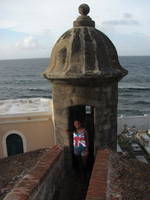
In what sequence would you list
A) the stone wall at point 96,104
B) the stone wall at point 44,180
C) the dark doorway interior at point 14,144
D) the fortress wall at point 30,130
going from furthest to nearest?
the dark doorway interior at point 14,144 < the fortress wall at point 30,130 < the stone wall at point 96,104 < the stone wall at point 44,180

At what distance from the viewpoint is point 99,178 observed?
4.81 m

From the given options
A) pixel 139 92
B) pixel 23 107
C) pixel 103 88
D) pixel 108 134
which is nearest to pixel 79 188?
pixel 108 134

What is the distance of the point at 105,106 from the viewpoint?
5.93 m

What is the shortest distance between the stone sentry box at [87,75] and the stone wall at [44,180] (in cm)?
77

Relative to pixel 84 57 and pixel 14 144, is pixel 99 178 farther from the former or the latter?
pixel 14 144

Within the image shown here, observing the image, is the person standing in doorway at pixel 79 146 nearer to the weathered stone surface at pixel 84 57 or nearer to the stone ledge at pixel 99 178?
the stone ledge at pixel 99 178

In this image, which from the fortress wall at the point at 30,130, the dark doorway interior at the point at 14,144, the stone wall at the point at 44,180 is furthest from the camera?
the dark doorway interior at the point at 14,144

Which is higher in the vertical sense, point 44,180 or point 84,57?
point 84,57

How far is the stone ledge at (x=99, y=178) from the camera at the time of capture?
438cm

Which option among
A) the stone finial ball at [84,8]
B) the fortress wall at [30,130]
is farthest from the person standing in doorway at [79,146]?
the fortress wall at [30,130]

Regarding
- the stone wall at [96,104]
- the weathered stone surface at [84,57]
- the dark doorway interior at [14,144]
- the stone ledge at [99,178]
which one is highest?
the weathered stone surface at [84,57]

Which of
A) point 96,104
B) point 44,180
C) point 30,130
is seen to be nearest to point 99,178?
point 44,180

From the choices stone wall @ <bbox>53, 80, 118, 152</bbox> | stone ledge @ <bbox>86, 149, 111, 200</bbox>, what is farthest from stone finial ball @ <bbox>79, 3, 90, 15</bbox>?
stone ledge @ <bbox>86, 149, 111, 200</bbox>

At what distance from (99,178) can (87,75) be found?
2.01 metres
